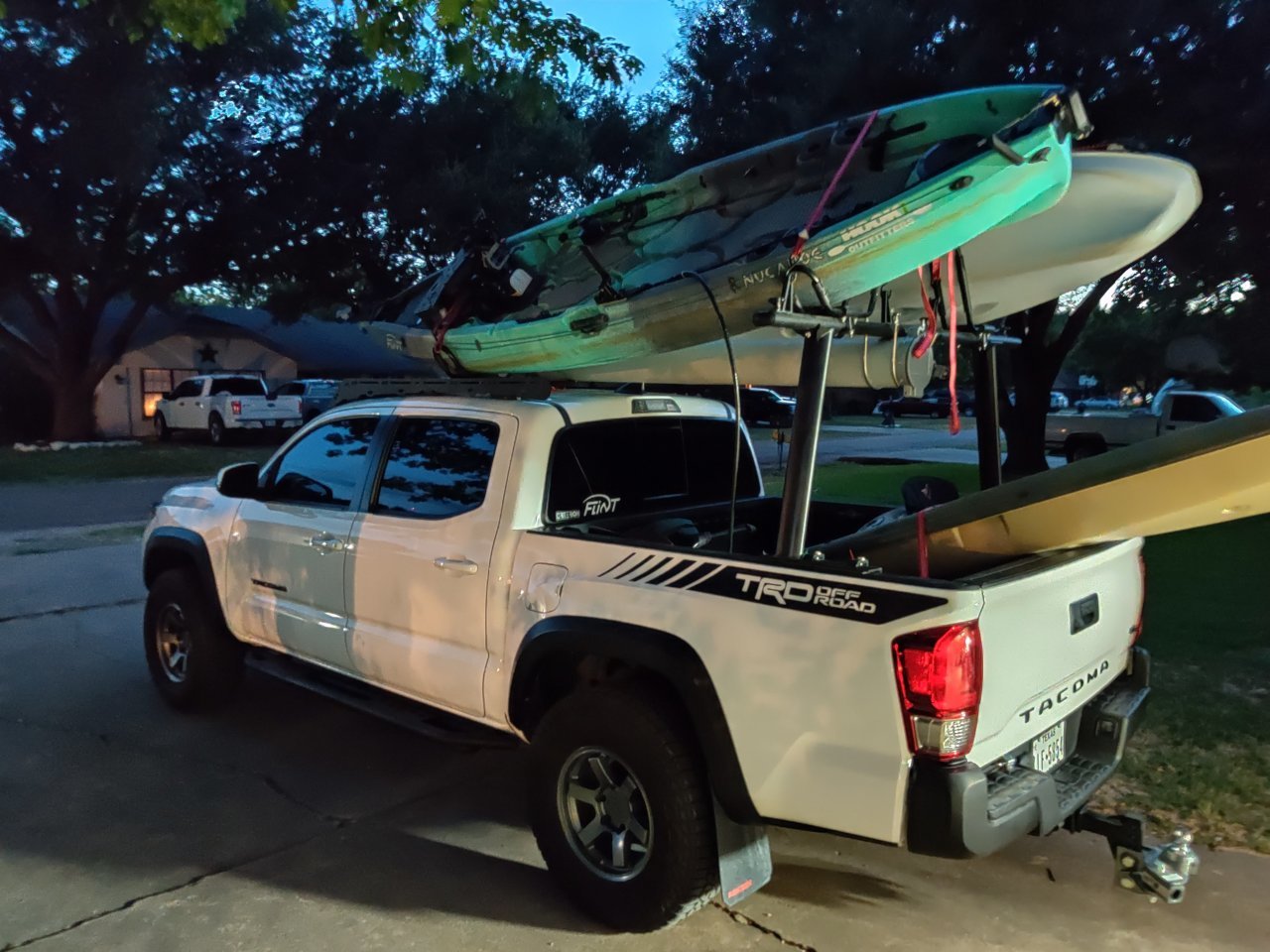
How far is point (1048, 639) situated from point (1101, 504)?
48 centimetres

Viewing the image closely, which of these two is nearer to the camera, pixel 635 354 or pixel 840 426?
pixel 635 354

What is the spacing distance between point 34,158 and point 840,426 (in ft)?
88.9

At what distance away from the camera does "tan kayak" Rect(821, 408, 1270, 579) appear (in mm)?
2592

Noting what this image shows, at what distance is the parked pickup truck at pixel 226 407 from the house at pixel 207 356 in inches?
88.2

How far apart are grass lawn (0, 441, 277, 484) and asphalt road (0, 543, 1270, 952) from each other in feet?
49.1

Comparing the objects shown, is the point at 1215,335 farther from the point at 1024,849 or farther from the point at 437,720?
the point at 437,720

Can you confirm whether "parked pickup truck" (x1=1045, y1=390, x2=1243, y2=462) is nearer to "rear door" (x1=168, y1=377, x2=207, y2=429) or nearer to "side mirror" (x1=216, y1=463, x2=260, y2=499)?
"side mirror" (x1=216, y1=463, x2=260, y2=499)

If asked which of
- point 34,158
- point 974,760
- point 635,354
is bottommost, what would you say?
point 974,760

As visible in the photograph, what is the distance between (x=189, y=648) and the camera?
5.29m

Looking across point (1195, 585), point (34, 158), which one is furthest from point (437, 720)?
point (34, 158)

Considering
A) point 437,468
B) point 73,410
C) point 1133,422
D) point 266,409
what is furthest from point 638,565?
point 73,410

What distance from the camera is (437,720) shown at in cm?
404

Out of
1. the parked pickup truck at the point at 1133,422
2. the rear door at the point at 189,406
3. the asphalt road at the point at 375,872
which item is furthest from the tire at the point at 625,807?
the rear door at the point at 189,406

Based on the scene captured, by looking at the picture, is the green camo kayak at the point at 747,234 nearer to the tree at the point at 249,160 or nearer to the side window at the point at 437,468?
the side window at the point at 437,468
